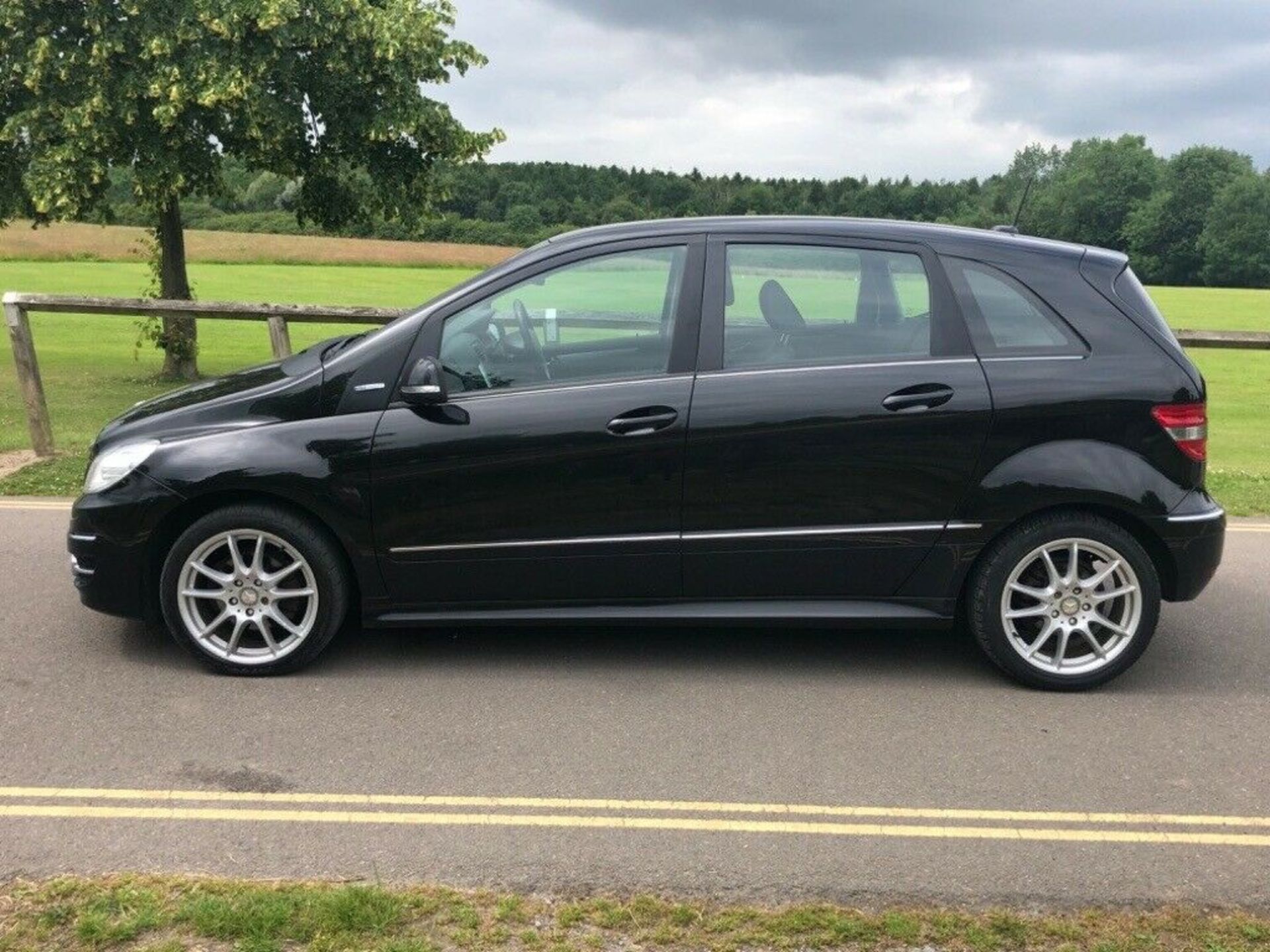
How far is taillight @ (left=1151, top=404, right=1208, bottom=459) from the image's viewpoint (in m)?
4.77

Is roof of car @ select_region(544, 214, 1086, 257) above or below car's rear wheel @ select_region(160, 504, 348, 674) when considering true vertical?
above

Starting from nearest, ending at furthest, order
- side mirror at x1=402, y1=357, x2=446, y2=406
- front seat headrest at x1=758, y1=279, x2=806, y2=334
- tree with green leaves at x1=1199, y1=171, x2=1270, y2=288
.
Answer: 1. side mirror at x1=402, y1=357, x2=446, y2=406
2. front seat headrest at x1=758, y1=279, x2=806, y2=334
3. tree with green leaves at x1=1199, y1=171, x2=1270, y2=288

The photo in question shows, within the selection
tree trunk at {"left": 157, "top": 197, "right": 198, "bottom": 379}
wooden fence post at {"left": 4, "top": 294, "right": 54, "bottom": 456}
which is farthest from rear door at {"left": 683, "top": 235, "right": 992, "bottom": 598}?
tree trunk at {"left": 157, "top": 197, "right": 198, "bottom": 379}

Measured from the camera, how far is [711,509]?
4.80 meters

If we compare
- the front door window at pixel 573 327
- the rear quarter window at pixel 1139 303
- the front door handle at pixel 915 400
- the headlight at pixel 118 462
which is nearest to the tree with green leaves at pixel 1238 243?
the rear quarter window at pixel 1139 303

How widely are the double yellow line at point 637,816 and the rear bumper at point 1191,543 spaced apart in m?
1.28

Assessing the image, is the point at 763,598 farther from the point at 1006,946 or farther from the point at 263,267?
the point at 263,267

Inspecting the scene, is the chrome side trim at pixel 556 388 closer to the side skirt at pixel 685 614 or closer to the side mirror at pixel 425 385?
the side mirror at pixel 425 385

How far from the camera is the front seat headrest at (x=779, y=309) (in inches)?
191

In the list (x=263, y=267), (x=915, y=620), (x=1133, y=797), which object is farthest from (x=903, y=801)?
(x=263, y=267)

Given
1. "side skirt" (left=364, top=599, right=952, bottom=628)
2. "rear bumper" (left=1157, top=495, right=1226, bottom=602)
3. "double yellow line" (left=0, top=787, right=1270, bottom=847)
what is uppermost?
"rear bumper" (left=1157, top=495, right=1226, bottom=602)

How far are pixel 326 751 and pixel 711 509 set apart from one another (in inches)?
67.1

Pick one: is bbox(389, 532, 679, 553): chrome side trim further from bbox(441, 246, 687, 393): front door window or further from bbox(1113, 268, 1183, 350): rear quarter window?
bbox(1113, 268, 1183, 350): rear quarter window

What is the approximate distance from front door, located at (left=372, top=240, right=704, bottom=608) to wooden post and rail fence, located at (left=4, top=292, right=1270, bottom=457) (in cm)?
451
